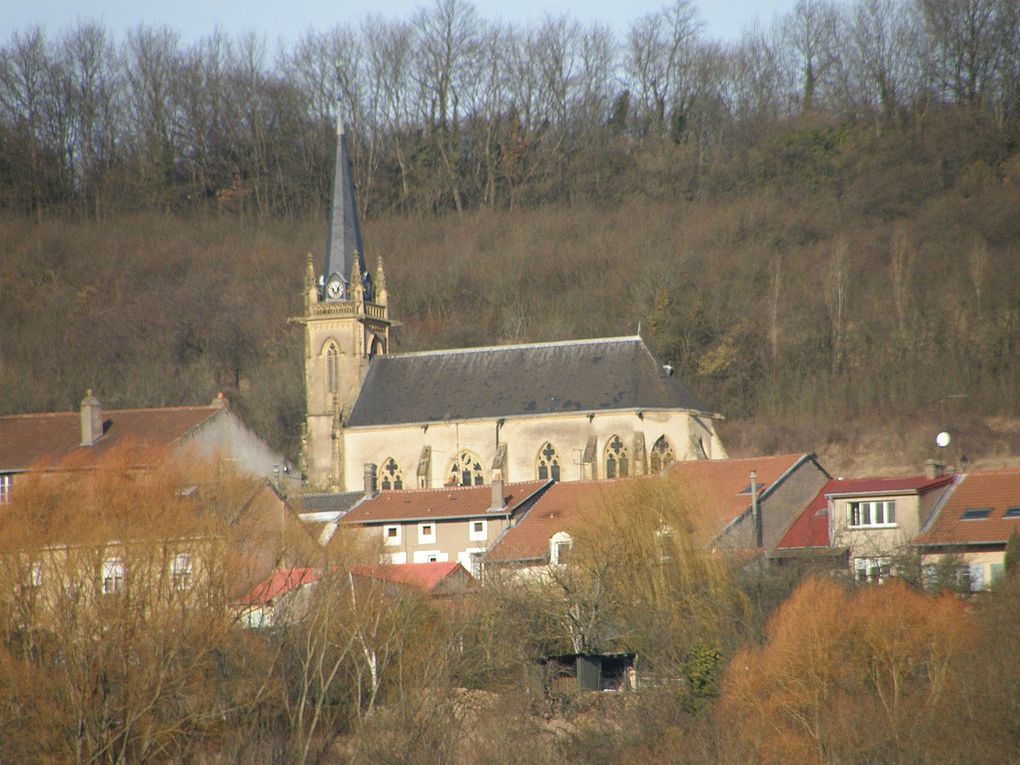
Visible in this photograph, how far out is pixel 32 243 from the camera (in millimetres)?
83125

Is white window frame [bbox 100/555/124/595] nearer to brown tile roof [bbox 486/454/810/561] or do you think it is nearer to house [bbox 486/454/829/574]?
house [bbox 486/454/829/574]

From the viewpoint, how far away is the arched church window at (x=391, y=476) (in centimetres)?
5956

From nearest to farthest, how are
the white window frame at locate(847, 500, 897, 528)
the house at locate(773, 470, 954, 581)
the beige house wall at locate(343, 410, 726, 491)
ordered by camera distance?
1. the house at locate(773, 470, 954, 581)
2. the white window frame at locate(847, 500, 897, 528)
3. the beige house wall at locate(343, 410, 726, 491)

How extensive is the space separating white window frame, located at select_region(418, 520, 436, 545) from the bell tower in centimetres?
A: 802

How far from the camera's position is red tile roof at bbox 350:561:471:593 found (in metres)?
41.9

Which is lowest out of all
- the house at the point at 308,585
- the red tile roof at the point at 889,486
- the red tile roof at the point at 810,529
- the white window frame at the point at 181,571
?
the house at the point at 308,585

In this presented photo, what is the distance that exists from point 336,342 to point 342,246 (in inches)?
178

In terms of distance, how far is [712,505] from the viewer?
44.1 metres

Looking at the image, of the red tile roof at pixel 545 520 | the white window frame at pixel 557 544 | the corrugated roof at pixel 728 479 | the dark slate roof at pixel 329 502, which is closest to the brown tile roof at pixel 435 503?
the red tile roof at pixel 545 520

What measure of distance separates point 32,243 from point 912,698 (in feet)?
193

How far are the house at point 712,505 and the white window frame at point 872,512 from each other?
2777 millimetres

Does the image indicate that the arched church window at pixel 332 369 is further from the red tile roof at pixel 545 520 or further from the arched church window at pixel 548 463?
the red tile roof at pixel 545 520


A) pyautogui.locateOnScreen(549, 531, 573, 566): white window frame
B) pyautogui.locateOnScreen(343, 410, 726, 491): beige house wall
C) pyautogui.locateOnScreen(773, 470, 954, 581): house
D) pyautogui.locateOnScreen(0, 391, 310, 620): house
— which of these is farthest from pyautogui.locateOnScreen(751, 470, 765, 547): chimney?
pyautogui.locateOnScreen(0, 391, 310, 620): house

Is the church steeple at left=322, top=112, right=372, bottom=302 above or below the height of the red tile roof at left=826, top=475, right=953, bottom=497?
above
